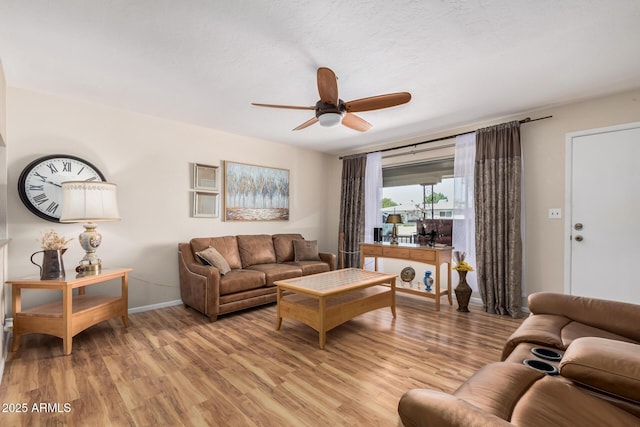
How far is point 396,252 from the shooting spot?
405 centimetres

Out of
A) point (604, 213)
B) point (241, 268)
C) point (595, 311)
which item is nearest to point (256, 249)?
point (241, 268)

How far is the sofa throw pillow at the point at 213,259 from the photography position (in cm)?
343

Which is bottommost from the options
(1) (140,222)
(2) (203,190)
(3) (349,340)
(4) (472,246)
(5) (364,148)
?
(3) (349,340)

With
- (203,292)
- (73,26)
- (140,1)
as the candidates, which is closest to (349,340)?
(203,292)

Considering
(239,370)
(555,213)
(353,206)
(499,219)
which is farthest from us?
(353,206)

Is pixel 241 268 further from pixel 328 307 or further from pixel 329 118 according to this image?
pixel 329 118

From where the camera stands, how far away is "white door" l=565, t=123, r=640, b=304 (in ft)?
9.24

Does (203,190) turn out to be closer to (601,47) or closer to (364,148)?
(364,148)

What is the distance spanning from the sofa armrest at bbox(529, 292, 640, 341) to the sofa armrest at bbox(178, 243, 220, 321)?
112 inches

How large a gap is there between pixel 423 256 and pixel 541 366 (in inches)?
97.7

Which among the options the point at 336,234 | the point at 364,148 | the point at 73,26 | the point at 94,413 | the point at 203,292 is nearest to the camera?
the point at 94,413

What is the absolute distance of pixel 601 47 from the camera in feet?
6.87

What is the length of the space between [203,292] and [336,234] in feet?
9.73

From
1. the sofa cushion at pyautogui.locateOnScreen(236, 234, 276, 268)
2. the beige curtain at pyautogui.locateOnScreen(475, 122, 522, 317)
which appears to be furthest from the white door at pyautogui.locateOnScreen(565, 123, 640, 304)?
the sofa cushion at pyautogui.locateOnScreen(236, 234, 276, 268)
